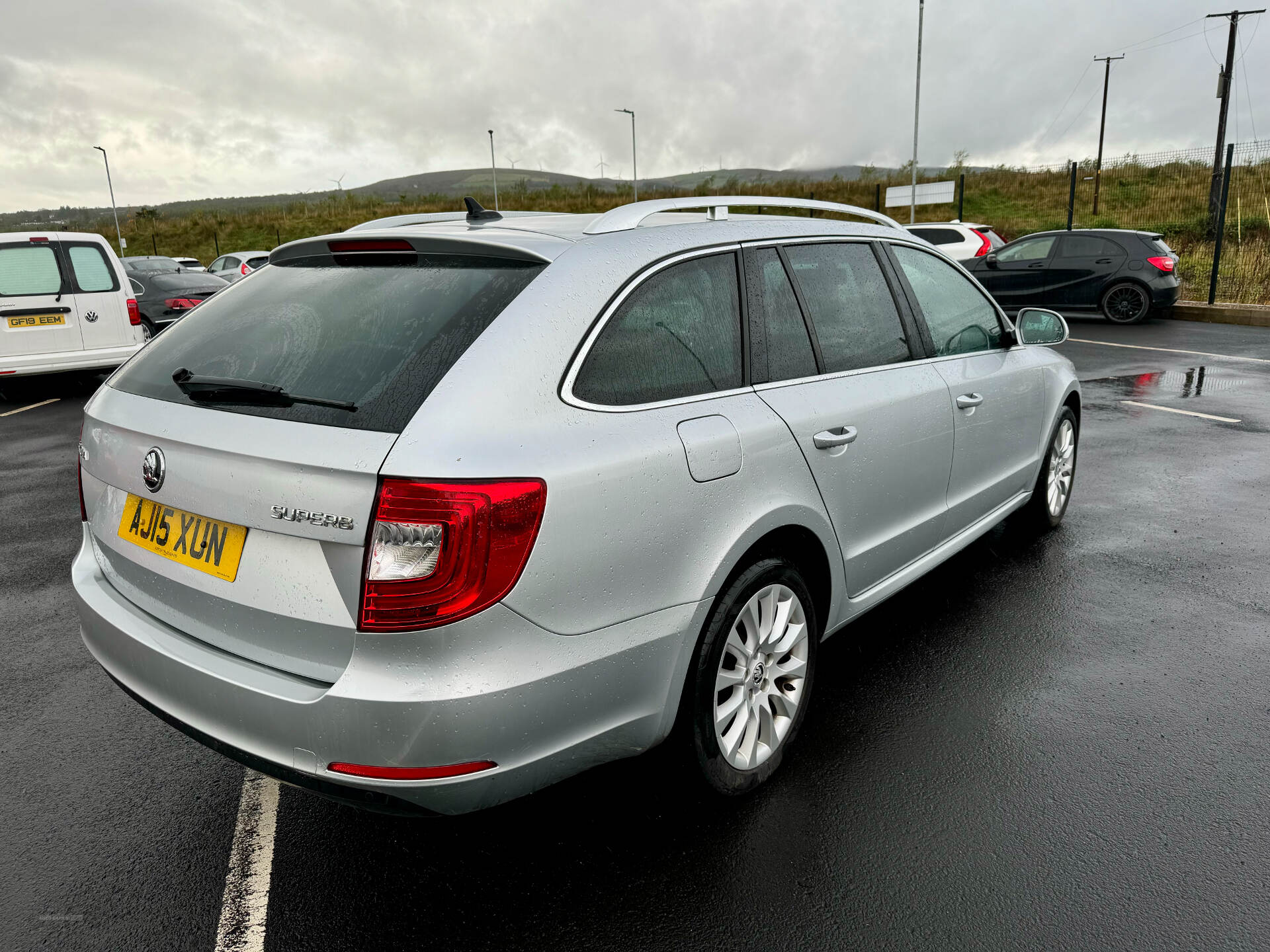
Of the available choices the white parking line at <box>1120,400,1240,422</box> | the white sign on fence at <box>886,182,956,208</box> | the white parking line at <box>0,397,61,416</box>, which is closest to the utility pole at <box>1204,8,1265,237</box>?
the white sign on fence at <box>886,182,956,208</box>

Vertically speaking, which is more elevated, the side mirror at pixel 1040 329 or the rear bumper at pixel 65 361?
the side mirror at pixel 1040 329

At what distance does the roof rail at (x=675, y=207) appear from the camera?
2650mm

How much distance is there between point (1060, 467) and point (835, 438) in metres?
2.84

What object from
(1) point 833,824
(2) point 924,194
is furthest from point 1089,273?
(2) point 924,194

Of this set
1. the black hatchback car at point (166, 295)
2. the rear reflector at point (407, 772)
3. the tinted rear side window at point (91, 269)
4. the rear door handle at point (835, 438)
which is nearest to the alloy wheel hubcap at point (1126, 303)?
the black hatchback car at point (166, 295)

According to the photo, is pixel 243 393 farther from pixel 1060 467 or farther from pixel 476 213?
pixel 1060 467

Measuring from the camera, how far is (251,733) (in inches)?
84.7

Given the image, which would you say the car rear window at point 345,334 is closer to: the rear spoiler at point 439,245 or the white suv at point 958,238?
the rear spoiler at point 439,245

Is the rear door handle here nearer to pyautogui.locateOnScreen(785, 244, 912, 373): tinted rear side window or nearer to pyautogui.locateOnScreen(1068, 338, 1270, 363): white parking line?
pyautogui.locateOnScreen(785, 244, 912, 373): tinted rear side window

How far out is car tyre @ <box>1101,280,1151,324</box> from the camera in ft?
49.9

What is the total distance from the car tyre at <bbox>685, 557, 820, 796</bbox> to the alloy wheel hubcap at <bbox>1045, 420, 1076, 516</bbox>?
262 centimetres

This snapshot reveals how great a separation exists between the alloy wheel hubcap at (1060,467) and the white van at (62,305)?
920cm

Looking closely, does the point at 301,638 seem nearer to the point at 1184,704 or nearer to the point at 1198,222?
the point at 1184,704

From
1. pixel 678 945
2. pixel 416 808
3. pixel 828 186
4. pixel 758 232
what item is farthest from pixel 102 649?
pixel 828 186
